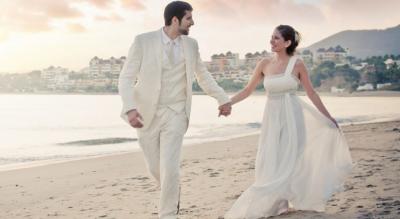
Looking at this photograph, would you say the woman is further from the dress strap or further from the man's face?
the man's face

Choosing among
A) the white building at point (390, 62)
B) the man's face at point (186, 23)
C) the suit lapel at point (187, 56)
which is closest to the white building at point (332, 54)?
the white building at point (390, 62)

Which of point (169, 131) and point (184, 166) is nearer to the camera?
point (169, 131)

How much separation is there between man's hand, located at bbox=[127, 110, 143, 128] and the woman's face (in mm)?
1437

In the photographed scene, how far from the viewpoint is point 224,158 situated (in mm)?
12070

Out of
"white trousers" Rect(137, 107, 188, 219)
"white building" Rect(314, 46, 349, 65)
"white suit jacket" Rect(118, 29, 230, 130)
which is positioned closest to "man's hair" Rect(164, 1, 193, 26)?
"white suit jacket" Rect(118, 29, 230, 130)

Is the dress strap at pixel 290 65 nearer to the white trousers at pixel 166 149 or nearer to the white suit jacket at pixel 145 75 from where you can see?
the white suit jacket at pixel 145 75

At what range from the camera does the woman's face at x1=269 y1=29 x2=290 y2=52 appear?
5371mm

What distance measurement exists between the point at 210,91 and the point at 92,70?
143 m

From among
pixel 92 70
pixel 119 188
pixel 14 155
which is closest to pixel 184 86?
pixel 119 188

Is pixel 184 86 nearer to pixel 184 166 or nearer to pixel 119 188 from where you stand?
pixel 119 188

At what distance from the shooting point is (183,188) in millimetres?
8227

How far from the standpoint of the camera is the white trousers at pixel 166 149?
5.02 meters

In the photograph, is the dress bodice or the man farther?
the dress bodice

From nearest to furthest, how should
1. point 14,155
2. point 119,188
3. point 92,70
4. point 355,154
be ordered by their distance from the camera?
1. point 119,188
2. point 355,154
3. point 14,155
4. point 92,70
